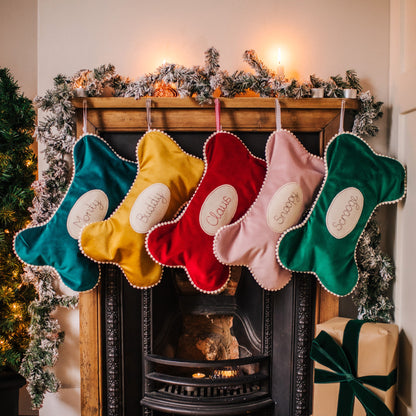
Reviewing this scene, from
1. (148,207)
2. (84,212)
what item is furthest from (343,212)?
(84,212)

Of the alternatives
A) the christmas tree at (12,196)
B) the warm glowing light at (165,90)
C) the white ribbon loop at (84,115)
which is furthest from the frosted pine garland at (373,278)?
the christmas tree at (12,196)

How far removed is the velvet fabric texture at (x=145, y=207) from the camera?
4.05ft

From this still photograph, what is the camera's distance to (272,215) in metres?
1.21

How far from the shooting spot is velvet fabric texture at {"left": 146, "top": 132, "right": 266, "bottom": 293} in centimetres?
123

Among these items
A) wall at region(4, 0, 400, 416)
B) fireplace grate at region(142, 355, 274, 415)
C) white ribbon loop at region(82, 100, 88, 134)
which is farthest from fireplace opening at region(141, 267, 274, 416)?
wall at region(4, 0, 400, 416)

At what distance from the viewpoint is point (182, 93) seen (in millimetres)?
1284

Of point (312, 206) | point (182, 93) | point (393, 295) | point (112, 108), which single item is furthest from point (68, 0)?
point (393, 295)

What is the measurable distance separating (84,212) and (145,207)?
22 cm

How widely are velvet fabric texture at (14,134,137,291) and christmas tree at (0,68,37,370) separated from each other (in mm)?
219

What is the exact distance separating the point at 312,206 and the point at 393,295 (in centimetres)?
50

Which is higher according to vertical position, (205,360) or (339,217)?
(339,217)

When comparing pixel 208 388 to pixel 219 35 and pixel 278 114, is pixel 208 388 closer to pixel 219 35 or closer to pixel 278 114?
pixel 278 114

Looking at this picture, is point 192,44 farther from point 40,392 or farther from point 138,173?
point 40,392

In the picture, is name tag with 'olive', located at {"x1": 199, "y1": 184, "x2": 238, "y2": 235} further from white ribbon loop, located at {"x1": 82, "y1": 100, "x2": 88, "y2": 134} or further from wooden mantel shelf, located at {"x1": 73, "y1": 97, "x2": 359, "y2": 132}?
white ribbon loop, located at {"x1": 82, "y1": 100, "x2": 88, "y2": 134}
